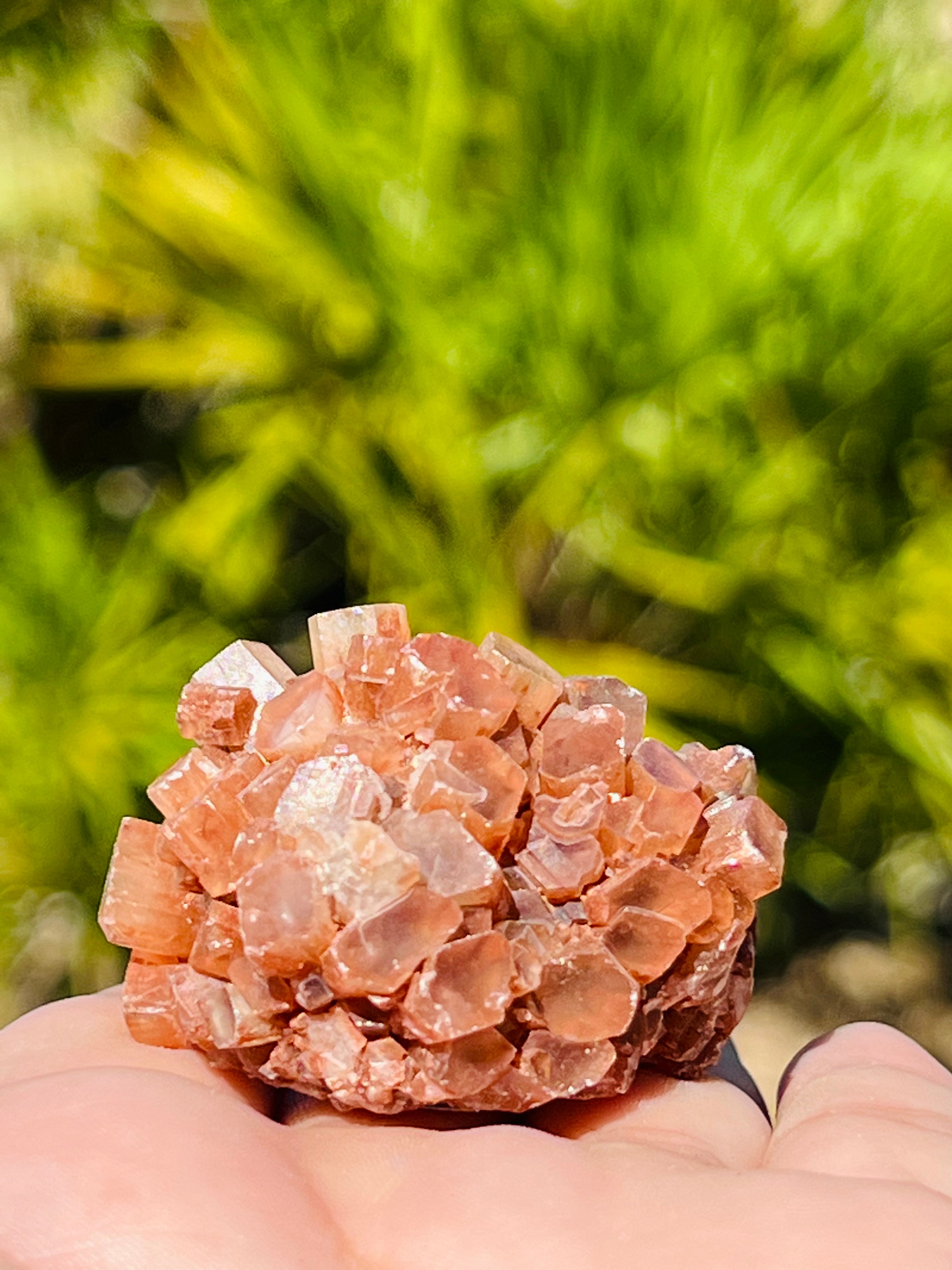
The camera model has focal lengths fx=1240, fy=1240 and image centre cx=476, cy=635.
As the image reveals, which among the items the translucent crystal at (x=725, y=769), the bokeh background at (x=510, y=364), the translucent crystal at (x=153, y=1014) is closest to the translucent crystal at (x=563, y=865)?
the translucent crystal at (x=725, y=769)

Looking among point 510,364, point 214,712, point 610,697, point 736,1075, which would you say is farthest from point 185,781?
point 510,364

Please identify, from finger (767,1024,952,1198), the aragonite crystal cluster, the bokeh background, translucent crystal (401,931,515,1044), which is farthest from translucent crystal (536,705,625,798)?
the bokeh background

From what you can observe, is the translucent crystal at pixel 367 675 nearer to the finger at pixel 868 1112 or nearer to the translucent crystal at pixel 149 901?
the translucent crystal at pixel 149 901

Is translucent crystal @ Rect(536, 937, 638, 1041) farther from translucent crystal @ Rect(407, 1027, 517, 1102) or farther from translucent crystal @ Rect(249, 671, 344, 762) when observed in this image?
translucent crystal @ Rect(249, 671, 344, 762)

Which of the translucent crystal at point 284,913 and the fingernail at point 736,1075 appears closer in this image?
the translucent crystal at point 284,913

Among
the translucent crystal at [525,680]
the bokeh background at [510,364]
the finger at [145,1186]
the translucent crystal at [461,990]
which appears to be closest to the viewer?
the finger at [145,1186]

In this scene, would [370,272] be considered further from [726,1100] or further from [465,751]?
[726,1100]
